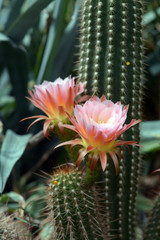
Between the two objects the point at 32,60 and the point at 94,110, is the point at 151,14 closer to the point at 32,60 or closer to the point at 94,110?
the point at 32,60

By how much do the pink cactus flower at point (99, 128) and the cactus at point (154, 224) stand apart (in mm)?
292

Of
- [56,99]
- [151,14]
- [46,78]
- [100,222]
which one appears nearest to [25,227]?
[100,222]

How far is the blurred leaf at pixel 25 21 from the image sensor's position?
1092 millimetres

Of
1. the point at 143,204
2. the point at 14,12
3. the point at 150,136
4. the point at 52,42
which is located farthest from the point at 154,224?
the point at 14,12

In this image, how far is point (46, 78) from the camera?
1235 mm

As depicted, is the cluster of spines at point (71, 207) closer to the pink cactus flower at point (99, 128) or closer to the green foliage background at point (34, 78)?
the pink cactus flower at point (99, 128)

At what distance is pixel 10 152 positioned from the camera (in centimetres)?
96

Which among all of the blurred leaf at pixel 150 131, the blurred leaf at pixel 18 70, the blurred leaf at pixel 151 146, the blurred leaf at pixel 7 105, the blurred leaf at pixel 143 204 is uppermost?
the blurred leaf at pixel 18 70

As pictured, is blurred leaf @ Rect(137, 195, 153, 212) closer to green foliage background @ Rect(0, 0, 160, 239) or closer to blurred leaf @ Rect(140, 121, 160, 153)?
green foliage background @ Rect(0, 0, 160, 239)

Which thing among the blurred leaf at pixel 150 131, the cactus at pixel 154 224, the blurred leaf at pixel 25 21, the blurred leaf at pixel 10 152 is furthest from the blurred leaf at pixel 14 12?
the cactus at pixel 154 224

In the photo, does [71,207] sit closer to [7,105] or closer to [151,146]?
[151,146]

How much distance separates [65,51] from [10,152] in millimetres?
544

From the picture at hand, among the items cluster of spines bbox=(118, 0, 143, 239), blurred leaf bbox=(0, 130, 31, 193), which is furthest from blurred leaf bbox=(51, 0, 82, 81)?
cluster of spines bbox=(118, 0, 143, 239)

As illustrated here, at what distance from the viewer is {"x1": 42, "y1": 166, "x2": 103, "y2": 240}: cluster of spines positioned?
26.7 inches
